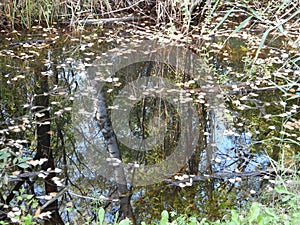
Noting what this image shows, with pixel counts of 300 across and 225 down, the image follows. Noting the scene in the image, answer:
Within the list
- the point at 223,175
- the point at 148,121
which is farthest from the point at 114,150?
the point at 223,175

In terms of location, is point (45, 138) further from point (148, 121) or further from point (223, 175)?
point (223, 175)

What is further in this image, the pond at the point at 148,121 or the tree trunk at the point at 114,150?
the pond at the point at 148,121

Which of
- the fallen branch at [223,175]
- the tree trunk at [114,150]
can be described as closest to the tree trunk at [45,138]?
the tree trunk at [114,150]

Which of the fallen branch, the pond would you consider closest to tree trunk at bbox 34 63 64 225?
the pond

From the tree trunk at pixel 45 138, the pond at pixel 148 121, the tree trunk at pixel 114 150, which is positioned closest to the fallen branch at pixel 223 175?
the pond at pixel 148 121

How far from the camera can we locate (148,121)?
3232mm

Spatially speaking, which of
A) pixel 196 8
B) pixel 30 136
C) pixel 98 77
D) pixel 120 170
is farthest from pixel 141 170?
pixel 196 8

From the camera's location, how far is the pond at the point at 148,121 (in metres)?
2.47

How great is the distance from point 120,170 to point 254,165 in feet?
2.92

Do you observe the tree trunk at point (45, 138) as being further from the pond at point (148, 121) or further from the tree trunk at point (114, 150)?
the tree trunk at point (114, 150)

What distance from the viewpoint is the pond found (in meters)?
2.47

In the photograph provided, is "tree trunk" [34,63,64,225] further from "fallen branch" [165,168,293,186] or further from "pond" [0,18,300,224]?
"fallen branch" [165,168,293,186]

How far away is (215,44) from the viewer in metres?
4.68

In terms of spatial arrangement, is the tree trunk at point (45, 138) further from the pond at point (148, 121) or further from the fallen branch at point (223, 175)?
the fallen branch at point (223, 175)
